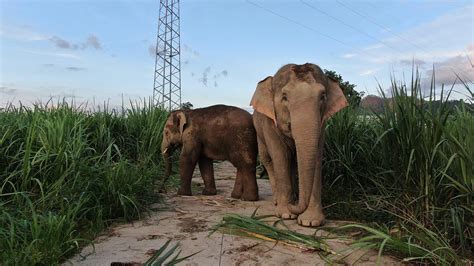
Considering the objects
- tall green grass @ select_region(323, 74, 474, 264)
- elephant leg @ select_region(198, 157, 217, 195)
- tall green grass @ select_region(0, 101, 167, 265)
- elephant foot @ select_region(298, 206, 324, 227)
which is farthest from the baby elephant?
elephant foot @ select_region(298, 206, 324, 227)

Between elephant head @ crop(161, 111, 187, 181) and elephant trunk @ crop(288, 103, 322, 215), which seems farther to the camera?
elephant head @ crop(161, 111, 187, 181)

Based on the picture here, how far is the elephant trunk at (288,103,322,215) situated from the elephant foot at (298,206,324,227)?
0.21 meters

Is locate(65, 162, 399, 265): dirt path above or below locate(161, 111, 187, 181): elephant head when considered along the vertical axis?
below

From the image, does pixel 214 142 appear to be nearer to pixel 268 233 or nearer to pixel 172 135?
pixel 172 135

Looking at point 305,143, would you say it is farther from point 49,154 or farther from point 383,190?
point 49,154

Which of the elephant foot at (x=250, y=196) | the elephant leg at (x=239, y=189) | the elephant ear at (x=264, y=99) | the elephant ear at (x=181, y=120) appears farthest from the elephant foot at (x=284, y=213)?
the elephant ear at (x=181, y=120)

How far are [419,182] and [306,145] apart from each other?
0.97m

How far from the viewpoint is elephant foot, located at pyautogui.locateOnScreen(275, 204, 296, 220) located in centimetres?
412

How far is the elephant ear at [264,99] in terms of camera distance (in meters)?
4.21

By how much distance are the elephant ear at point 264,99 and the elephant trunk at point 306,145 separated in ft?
1.63

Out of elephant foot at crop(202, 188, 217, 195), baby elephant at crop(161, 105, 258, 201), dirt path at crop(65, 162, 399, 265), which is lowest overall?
dirt path at crop(65, 162, 399, 265)

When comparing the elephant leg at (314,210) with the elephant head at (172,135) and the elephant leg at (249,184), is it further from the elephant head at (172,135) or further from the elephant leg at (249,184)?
the elephant head at (172,135)

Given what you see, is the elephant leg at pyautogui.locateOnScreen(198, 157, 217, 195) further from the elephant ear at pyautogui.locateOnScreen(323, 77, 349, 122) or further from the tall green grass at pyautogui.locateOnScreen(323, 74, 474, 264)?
the elephant ear at pyautogui.locateOnScreen(323, 77, 349, 122)

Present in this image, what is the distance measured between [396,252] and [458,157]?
84 centimetres
